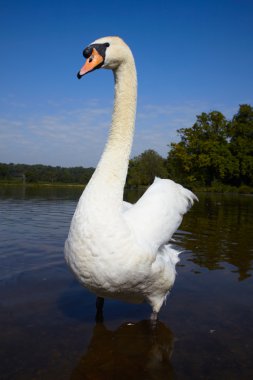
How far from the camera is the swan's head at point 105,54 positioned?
3559 mm

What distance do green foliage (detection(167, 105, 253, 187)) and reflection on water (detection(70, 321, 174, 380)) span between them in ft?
165

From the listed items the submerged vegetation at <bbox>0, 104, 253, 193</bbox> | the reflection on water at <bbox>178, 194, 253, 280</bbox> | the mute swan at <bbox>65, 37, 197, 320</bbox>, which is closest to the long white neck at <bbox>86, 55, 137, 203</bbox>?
the mute swan at <bbox>65, 37, 197, 320</bbox>

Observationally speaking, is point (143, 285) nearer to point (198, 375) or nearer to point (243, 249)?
point (198, 375)

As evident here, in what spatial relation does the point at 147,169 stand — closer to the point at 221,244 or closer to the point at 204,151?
the point at 204,151

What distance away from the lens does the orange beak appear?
3451 millimetres

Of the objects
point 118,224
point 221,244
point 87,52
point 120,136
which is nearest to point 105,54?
point 87,52

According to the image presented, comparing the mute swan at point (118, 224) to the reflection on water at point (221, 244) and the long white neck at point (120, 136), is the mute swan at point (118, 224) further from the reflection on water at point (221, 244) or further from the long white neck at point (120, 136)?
the reflection on water at point (221, 244)

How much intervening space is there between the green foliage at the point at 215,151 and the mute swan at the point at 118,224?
50.3m

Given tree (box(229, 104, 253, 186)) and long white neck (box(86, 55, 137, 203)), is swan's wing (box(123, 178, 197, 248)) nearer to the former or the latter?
long white neck (box(86, 55, 137, 203))

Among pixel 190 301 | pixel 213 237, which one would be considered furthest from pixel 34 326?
pixel 213 237

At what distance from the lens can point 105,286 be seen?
11.7ft

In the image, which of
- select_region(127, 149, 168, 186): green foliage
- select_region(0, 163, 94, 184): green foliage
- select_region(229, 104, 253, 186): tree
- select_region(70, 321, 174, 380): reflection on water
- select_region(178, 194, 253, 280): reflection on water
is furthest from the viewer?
select_region(0, 163, 94, 184): green foliage

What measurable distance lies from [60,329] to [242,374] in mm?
2075

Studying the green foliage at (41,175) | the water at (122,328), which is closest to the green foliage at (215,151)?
the water at (122,328)
